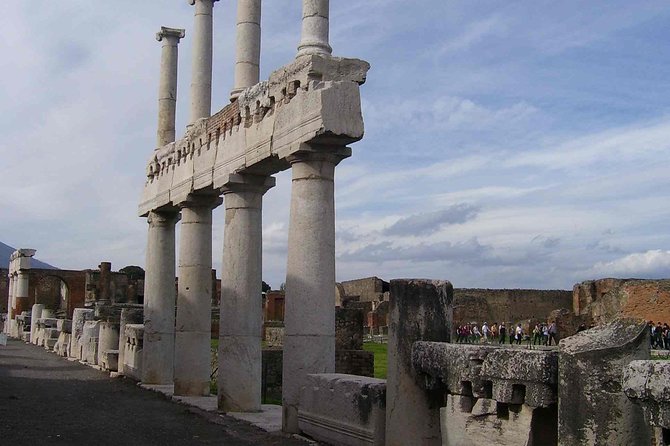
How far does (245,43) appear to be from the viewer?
12414 millimetres

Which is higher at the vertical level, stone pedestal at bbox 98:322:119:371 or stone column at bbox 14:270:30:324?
stone column at bbox 14:270:30:324

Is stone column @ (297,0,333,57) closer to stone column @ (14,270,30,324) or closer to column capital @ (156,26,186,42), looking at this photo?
column capital @ (156,26,186,42)

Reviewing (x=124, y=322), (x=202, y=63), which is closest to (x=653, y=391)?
(x=202, y=63)

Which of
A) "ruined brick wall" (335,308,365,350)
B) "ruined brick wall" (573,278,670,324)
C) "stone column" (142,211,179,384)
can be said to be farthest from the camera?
"ruined brick wall" (573,278,670,324)

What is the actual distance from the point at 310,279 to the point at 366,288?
143ft

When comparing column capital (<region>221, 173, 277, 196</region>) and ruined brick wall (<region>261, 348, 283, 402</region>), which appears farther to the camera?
ruined brick wall (<region>261, 348, 283, 402</region>)

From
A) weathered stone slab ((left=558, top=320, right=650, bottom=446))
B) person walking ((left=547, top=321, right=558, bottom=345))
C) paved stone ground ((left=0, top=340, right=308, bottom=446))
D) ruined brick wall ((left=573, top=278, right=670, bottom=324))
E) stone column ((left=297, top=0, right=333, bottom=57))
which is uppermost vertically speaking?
stone column ((left=297, top=0, right=333, bottom=57))

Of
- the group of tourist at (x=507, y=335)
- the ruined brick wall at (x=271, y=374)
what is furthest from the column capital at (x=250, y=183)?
the group of tourist at (x=507, y=335)

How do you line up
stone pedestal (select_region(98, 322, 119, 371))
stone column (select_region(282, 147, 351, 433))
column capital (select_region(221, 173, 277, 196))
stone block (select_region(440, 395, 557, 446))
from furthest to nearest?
stone pedestal (select_region(98, 322, 119, 371)), column capital (select_region(221, 173, 277, 196)), stone column (select_region(282, 147, 351, 433)), stone block (select_region(440, 395, 557, 446))

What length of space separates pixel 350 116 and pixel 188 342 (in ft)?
19.9

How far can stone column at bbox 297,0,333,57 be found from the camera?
10.3m

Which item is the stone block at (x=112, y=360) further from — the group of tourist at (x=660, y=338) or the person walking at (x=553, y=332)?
the group of tourist at (x=660, y=338)

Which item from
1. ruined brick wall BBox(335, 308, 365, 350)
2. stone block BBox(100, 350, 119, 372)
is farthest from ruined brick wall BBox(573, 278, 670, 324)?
stone block BBox(100, 350, 119, 372)

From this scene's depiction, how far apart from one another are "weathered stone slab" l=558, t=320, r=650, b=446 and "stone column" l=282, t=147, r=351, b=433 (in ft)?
16.2
